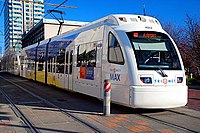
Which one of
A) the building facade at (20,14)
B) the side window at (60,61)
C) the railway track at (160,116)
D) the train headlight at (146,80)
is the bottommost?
the railway track at (160,116)

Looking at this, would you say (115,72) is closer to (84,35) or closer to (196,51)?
(84,35)

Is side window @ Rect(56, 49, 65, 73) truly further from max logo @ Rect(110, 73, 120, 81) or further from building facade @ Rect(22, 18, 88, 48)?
building facade @ Rect(22, 18, 88, 48)

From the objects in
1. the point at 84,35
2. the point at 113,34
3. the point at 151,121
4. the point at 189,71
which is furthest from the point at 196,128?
the point at 189,71

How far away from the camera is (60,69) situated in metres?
14.8

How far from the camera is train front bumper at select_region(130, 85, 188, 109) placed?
8008 millimetres

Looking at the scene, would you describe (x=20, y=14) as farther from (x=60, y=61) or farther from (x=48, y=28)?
(x=48, y=28)

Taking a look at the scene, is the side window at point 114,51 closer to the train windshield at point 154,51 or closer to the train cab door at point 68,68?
the train windshield at point 154,51

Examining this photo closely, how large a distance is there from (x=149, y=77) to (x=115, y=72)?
1263 millimetres

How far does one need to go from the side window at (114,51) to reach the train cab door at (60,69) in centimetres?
538

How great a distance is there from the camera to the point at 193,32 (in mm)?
23328

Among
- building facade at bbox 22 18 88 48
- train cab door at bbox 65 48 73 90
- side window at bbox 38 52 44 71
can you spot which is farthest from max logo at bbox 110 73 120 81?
building facade at bbox 22 18 88 48

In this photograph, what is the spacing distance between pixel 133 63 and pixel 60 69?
23.8 feet

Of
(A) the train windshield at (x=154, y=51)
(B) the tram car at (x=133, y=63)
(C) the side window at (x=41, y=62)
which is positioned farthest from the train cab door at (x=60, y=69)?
(A) the train windshield at (x=154, y=51)

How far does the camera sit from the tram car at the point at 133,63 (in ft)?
26.6
